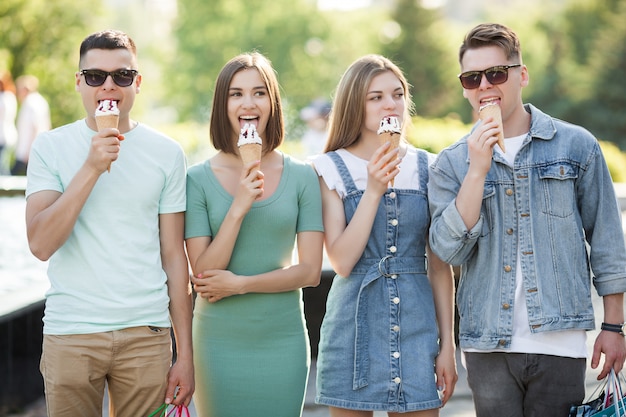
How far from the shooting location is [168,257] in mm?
4020

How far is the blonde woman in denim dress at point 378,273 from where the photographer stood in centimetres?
410

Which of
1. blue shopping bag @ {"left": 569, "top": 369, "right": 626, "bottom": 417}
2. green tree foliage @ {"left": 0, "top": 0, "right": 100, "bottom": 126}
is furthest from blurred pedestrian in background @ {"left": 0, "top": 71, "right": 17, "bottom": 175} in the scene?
blue shopping bag @ {"left": 569, "top": 369, "right": 626, "bottom": 417}

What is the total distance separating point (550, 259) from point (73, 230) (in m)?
2.02

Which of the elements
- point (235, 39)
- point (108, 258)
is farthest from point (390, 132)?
point (235, 39)

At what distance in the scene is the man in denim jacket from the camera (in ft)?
12.9

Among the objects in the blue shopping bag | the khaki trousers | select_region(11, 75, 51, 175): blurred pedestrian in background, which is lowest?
the blue shopping bag

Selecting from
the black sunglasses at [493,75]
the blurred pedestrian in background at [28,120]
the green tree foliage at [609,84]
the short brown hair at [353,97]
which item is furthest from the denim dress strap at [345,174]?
the green tree foliage at [609,84]

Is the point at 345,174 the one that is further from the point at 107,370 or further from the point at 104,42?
the point at 107,370

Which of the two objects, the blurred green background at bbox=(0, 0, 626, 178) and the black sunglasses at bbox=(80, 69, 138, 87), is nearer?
the black sunglasses at bbox=(80, 69, 138, 87)

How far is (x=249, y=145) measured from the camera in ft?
13.1

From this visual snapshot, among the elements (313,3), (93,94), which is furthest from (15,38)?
(313,3)

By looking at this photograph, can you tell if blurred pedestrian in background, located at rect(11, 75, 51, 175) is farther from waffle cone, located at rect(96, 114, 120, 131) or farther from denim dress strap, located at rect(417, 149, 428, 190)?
waffle cone, located at rect(96, 114, 120, 131)

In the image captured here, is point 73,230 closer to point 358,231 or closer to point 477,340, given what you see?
point 358,231

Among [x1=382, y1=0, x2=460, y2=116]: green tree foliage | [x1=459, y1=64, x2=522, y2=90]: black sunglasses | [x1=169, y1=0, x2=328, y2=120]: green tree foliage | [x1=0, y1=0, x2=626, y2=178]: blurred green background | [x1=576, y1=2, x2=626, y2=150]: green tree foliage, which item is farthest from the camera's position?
[x1=169, y1=0, x2=328, y2=120]: green tree foliage
